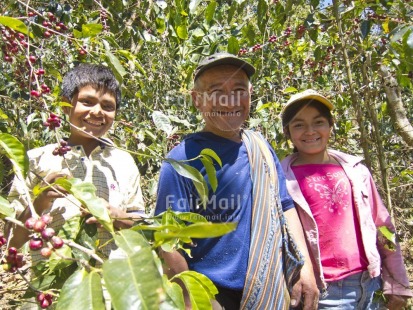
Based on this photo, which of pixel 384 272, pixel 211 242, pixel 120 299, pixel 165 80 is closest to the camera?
pixel 120 299

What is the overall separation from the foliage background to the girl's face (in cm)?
40

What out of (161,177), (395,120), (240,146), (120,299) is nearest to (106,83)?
(161,177)

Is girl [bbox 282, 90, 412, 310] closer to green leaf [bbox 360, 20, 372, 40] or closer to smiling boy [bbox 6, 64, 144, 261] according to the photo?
green leaf [bbox 360, 20, 372, 40]

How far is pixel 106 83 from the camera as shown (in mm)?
1734

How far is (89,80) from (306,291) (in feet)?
3.66

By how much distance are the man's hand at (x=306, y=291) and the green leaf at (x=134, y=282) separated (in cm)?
123

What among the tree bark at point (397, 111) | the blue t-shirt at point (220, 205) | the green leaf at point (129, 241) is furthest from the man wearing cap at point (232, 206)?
the tree bark at point (397, 111)

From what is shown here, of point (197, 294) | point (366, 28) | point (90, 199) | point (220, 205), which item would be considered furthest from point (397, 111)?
point (90, 199)

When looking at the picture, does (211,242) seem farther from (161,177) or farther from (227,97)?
(227,97)

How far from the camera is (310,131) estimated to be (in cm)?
186

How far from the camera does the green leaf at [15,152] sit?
2.97 ft

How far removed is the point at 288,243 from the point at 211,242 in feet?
1.00

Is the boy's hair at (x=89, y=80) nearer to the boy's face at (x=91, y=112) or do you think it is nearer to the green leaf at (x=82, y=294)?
the boy's face at (x=91, y=112)

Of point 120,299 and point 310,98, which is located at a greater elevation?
point 310,98
